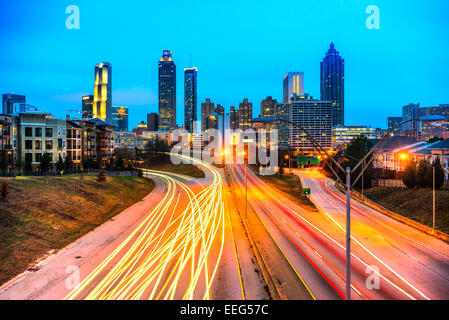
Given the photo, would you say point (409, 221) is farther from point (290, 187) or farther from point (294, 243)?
point (290, 187)

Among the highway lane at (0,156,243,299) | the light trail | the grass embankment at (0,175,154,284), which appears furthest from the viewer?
the grass embankment at (0,175,154,284)

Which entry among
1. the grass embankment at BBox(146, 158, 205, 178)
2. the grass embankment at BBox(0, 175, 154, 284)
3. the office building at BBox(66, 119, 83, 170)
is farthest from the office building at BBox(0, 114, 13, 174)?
the grass embankment at BBox(146, 158, 205, 178)

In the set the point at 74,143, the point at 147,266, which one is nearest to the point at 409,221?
the point at 147,266

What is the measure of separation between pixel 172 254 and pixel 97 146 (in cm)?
7554

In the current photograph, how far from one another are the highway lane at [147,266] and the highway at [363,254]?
209 inches

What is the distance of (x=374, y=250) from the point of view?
890 inches

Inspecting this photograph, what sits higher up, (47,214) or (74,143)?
(74,143)

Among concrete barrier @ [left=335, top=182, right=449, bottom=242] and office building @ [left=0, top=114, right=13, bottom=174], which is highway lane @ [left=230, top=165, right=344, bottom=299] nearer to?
concrete barrier @ [left=335, top=182, right=449, bottom=242]

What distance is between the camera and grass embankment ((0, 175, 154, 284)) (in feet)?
64.7

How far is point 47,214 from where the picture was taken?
2745 centimetres

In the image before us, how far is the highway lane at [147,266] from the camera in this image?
14906mm

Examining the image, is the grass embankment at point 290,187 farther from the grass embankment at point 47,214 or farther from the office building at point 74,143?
the office building at point 74,143

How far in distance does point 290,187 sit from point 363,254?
136 feet

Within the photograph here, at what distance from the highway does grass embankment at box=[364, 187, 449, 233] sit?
13.1 feet
